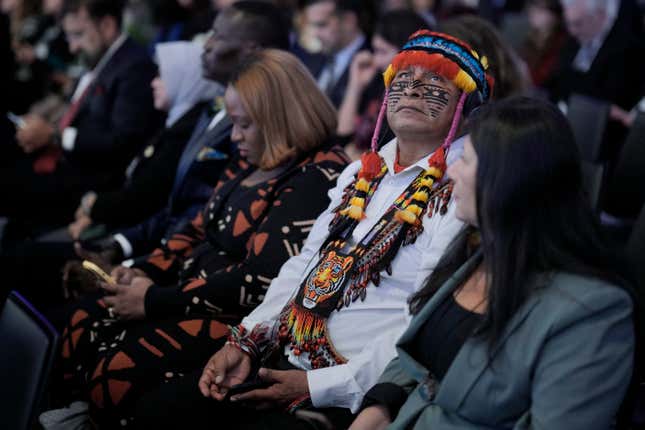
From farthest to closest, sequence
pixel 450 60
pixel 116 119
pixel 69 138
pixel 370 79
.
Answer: pixel 370 79 → pixel 69 138 → pixel 116 119 → pixel 450 60

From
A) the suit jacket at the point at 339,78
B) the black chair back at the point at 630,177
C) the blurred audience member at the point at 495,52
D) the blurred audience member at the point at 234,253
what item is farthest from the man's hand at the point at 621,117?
the blurred audience member at the point at 234,253

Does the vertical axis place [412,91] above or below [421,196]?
above

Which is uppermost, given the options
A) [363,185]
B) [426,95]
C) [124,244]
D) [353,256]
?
[426,95]

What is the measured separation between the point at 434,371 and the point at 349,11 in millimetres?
3480

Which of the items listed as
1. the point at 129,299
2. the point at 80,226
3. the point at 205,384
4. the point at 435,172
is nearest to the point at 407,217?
the point at 435,172

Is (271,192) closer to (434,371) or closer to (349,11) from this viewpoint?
(434,371)

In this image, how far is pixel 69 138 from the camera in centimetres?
387

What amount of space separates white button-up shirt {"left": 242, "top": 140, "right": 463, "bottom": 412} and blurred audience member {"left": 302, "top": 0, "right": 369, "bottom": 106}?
8.65ft

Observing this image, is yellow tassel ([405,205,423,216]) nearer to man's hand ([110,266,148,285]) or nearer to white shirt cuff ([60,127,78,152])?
man's hand ([110,266,148,285])

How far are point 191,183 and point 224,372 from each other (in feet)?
3.83

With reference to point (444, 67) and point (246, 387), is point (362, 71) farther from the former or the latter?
point (246, 387)

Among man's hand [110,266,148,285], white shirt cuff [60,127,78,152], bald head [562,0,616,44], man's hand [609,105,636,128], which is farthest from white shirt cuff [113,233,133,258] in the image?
bald head [562,0,616,44]

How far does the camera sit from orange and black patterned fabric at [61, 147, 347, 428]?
7.38ft

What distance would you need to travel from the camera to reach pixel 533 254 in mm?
1479
